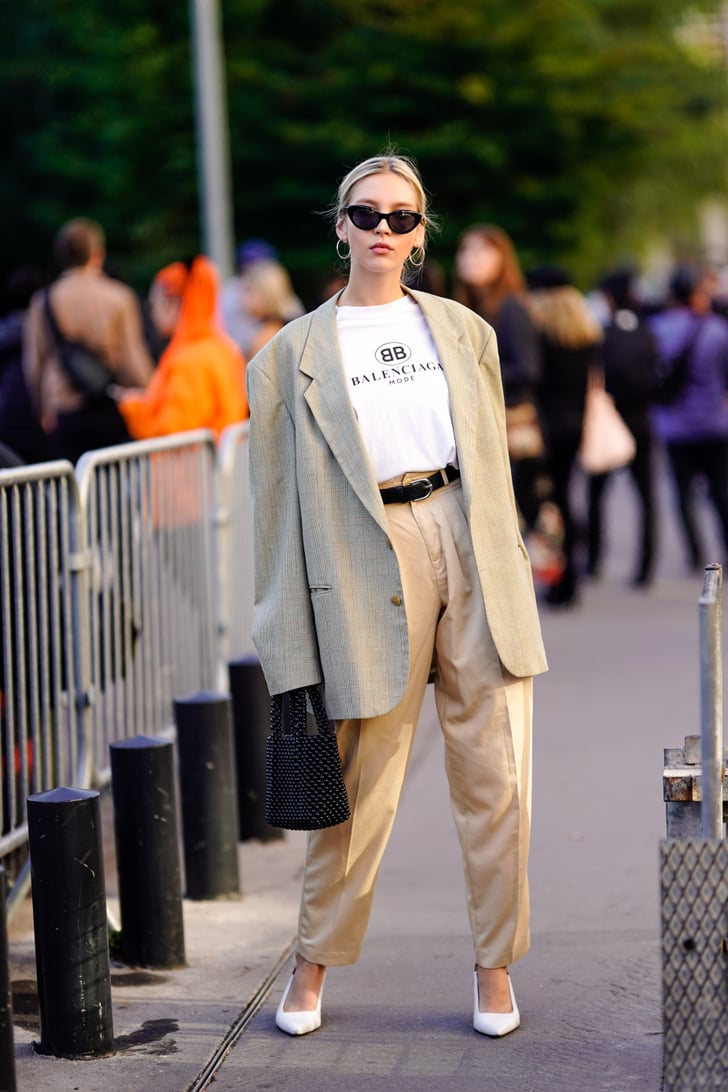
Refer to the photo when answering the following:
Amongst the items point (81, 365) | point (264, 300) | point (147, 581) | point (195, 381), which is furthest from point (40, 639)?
point (264, 300)

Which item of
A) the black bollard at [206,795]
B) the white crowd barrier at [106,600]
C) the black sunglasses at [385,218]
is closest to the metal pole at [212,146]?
the white crowd barrier at [106,600]

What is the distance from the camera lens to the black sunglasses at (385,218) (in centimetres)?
414

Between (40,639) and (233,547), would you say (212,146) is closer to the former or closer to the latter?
(233,547)

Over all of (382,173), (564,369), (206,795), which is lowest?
(206,795)

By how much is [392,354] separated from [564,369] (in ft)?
22.6

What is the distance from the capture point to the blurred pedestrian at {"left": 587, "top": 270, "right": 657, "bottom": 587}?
11.8 meters

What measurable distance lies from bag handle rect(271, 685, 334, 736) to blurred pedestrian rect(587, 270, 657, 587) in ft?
25.9

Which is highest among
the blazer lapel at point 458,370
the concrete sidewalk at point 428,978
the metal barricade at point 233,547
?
the blazer lapel at point 458,370

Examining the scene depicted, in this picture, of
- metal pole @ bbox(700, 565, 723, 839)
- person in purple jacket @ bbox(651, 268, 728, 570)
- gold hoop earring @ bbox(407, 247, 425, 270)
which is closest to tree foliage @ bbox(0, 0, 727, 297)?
person in purple jacket @ bbox(651, 268, 728, 570)

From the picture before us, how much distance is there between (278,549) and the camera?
4.18 meters

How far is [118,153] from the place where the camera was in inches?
990

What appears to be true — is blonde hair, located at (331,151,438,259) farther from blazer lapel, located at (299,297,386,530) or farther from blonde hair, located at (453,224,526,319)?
blonde hair, located at (453,224,526,319)

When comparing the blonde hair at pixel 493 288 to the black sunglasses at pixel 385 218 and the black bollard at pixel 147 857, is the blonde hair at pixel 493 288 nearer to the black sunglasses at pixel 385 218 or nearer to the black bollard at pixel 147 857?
the black bollard at pixel 147 857

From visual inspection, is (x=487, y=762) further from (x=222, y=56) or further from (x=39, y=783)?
(x=222, y=56)
